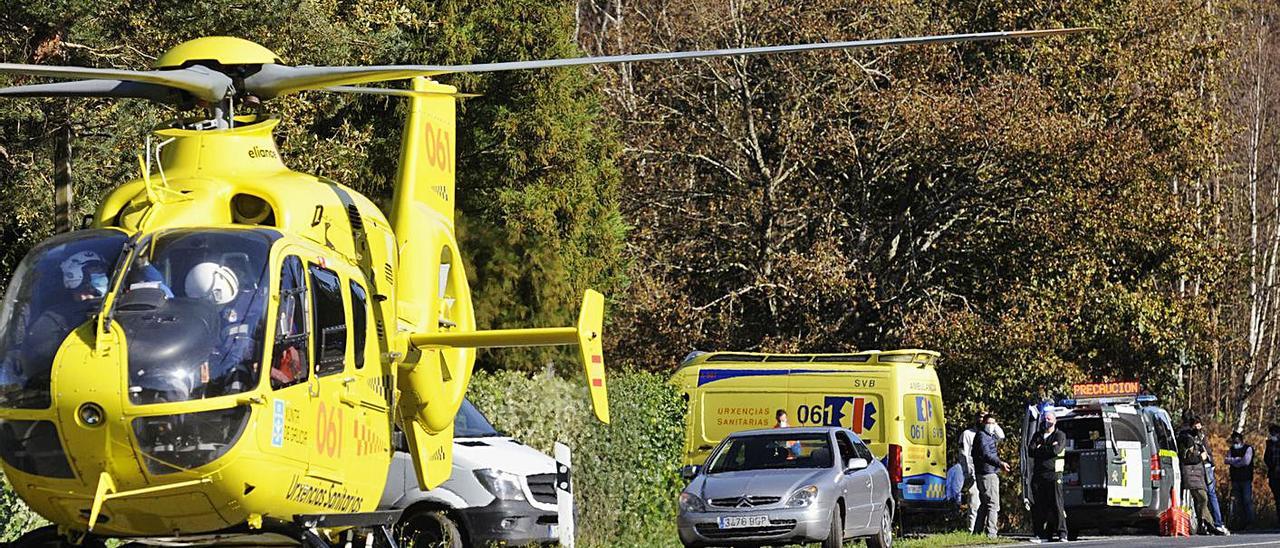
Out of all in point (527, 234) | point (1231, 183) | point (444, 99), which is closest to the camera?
point (444, 99)

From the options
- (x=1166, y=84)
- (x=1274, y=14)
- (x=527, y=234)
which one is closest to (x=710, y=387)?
(x=527, y=234)

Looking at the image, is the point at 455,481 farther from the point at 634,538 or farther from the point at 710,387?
the point at 710,387

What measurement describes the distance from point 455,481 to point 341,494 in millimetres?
4606

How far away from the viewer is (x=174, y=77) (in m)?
11.5

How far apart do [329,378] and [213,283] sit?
1.14 m

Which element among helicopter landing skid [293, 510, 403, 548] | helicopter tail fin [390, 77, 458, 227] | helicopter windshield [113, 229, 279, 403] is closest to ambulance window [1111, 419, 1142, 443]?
helicopter tail fin [390, 77, 458, 227]

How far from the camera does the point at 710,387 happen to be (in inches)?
1001

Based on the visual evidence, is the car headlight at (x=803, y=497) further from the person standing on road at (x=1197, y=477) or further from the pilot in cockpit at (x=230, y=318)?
the pilot in cockpit at (x=230, y=318)

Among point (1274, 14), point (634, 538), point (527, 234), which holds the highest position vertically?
point (1274, 14)

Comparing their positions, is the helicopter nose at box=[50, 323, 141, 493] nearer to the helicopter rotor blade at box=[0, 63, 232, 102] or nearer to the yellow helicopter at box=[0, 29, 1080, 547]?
the yellow helicopter at box=[0, 29, 1080, 547]

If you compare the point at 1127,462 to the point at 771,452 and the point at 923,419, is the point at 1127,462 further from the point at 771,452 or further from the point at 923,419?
the point at 771,452

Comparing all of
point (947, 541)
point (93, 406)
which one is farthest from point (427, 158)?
point (947, 541)

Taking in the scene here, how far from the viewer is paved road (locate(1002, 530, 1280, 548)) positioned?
2169 cm

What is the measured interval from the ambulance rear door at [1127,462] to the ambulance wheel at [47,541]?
16.0 metres
